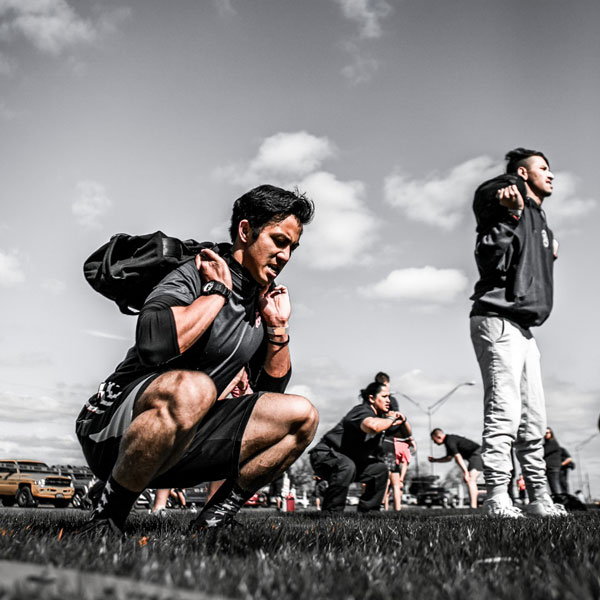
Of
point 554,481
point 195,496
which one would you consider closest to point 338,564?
point 554,481

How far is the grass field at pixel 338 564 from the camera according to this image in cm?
158

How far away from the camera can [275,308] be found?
3.79 metres

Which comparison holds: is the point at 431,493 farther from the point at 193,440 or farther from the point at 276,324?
the point at 193,440

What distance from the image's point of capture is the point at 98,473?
11.1 feet

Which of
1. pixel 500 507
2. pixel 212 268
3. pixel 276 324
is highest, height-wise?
pixel 212 268

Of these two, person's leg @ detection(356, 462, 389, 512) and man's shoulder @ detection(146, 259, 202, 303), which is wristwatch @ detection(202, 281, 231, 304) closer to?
man's shoulder @ detection(146, 259, 202, 303)

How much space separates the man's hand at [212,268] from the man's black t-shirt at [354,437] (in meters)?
4.97

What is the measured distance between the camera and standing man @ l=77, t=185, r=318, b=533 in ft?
9.63

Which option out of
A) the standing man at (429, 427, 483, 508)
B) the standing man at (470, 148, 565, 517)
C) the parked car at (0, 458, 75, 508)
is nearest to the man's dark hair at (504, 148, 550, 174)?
the standing man at (470, 148, 565, 517)

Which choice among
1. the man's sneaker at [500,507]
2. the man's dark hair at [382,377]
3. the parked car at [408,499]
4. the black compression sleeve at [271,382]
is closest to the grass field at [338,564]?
the black compression sleeve at [271,382]

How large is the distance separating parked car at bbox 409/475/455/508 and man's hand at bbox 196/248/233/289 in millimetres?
29108

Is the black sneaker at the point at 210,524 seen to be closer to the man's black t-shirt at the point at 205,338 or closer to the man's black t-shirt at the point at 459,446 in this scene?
the man's black t-shirt at the point at 205,338

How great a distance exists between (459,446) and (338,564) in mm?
13907

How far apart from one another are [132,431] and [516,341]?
12.0 feet
